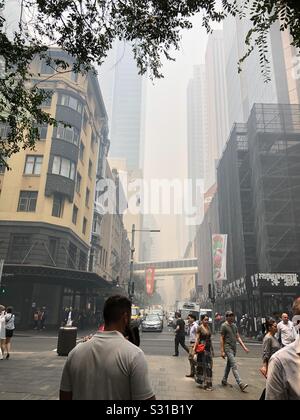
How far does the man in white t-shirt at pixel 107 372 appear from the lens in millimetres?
2559

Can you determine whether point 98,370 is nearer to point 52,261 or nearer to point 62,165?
point 52,261

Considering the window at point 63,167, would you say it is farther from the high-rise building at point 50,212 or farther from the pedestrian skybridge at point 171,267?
the pedestrian skybridge at point 171,267

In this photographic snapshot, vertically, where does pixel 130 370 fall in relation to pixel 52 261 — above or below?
below

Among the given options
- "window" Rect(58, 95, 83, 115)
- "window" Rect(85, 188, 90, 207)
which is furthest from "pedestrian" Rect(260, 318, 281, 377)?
"window" Rect(85, 188, 90, 207)

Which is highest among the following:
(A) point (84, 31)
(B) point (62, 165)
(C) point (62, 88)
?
(C) point (62, 88)

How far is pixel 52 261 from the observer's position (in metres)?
30.0

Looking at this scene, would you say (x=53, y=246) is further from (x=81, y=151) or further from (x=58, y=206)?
(x=81, y=151)

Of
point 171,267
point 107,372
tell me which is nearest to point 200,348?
point 107,372

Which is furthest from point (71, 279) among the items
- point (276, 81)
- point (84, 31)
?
point (276, 81)

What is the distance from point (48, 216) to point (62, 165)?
5724 millimetres

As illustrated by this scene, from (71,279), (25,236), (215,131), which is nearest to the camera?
(71,279)

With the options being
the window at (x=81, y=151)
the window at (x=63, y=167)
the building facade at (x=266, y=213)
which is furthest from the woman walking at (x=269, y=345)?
the window at (x=81, y=151)

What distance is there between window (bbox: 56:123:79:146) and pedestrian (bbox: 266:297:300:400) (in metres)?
34.2

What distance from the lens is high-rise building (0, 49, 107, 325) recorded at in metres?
29.4
